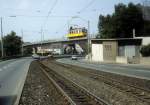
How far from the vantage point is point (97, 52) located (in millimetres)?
82250

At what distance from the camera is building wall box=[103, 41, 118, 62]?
240 feet

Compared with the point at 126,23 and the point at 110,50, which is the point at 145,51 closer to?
the point at 110,50

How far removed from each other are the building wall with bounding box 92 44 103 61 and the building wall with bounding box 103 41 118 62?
2.05 metres

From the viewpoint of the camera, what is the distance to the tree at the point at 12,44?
12900 cm

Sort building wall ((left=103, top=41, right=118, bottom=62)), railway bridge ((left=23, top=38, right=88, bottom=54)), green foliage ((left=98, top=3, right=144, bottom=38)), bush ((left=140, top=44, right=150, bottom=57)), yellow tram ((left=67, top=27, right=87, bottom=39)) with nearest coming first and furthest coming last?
bush ((left=140, top=44, right=150, bottom=57)), building wall ((left=103, top=41, right=118, bottom=62)), green foliage ((left=98, top=3, right=144, bottom=38)), yellow tram ((left=67, top=27, right=87, bottom=39)), railway bridge ((left=23, top=38, right=88, bottom=54))

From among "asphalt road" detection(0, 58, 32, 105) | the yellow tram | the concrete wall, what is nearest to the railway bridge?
the yellow tram

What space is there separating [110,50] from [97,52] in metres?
7.27

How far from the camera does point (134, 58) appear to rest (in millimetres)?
62031

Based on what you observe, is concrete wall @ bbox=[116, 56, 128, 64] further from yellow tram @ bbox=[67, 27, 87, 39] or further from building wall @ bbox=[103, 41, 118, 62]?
yellow tram @ bbox=[67, 27, 87, 39]

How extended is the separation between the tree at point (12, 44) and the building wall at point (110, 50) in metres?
58.4

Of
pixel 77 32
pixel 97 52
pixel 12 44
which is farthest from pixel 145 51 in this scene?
pixel 12 44

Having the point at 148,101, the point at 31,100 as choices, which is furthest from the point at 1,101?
the point at 148,101

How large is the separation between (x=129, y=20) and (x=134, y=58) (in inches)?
1403

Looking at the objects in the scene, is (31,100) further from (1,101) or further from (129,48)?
(129,48)
